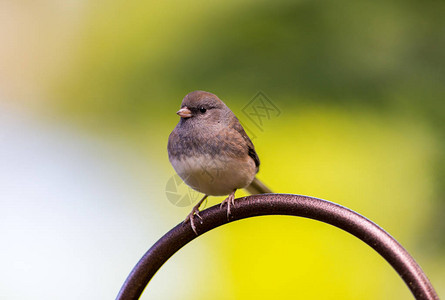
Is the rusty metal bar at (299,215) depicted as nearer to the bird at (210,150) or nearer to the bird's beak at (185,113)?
the bird at (210,150)

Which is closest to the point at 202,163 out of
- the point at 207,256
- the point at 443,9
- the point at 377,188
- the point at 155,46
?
the point at 207,256

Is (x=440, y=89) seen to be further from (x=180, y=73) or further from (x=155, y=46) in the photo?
(x=155, y=46)

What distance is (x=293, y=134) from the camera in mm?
→ 2586

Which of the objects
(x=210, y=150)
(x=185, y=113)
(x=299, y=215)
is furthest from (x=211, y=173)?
(x=299, y=215)

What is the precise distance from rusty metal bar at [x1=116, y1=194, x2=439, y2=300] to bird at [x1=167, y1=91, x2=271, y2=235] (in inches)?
16.2

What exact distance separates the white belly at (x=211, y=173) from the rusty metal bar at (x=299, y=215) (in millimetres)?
401

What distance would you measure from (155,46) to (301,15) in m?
0.83

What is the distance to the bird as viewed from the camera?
6.02ft

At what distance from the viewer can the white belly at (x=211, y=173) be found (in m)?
1.82

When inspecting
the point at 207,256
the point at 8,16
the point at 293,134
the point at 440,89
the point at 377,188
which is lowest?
the point at 207,256

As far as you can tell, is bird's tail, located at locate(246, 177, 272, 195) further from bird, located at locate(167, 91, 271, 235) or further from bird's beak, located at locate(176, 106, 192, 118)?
bird's beak, located at locate(176, 106, 192, 118)

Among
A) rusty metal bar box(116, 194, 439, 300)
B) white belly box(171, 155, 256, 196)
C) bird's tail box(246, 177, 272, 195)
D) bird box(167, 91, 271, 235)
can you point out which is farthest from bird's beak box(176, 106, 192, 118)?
rusty metal bar box(116, 194, 439, 300)

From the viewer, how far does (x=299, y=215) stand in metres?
1.30

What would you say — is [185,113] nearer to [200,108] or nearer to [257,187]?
[200,108]
